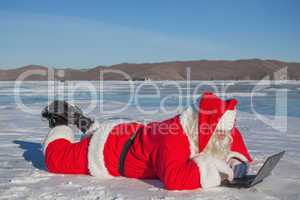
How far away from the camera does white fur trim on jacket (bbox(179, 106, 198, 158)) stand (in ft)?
7.91

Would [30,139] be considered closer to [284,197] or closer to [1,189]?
[1,189]

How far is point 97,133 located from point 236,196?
106cm

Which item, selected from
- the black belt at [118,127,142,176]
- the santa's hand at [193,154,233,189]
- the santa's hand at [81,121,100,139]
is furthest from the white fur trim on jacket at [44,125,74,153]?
the santa's hand at [193,154,233,189]

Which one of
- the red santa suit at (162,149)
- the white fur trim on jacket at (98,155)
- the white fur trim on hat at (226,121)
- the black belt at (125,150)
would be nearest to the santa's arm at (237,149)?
the red santa suit at (162,149)

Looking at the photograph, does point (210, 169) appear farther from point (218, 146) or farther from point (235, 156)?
point (235, 156)

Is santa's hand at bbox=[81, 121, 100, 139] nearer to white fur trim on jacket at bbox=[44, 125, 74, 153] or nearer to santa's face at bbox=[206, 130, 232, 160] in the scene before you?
white fur trim on jacket at bbox=[44, 125, 74, 153]

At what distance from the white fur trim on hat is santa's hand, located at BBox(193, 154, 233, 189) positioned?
203 millimetres

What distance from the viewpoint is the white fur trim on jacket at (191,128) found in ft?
7.91

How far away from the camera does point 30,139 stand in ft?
16.1

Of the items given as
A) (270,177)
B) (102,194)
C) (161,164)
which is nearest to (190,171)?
(161,164)

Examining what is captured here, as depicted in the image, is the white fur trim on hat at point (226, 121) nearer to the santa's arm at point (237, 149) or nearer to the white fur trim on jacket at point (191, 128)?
the white fur trim on jacket at point (191, 128)

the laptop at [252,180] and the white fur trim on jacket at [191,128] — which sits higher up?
the white fur trim on jacket at [191,128]

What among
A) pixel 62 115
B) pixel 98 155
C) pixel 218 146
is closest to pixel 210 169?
pixel 218 146

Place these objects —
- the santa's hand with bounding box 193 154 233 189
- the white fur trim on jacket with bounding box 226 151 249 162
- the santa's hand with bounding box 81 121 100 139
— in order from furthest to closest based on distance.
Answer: the santa's hand with bounding box 81 121 100 139 → the white fur trim on jacket with bounding box 226 151 249 162 → the santa's hand with bounding box 193 154 233 189
